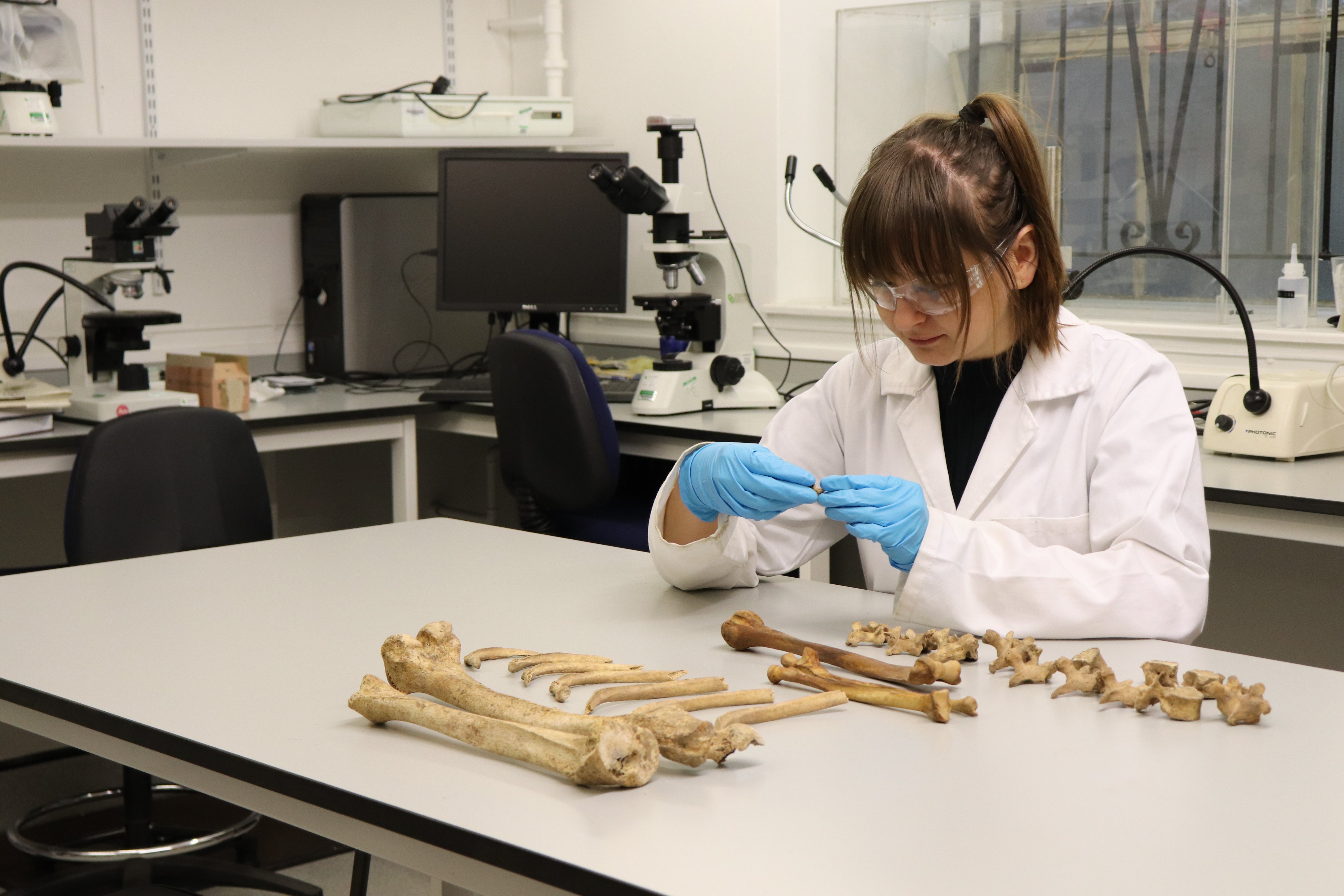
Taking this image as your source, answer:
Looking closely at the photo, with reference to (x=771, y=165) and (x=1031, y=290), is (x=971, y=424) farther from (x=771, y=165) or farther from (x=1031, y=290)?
(x=771, y=165)

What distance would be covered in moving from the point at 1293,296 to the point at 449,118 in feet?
6.99

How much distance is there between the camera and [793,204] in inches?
137

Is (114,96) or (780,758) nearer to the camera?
(780,758)

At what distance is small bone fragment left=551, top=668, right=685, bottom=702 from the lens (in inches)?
44.3

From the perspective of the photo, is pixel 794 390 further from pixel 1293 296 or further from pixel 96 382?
pixel 96 382

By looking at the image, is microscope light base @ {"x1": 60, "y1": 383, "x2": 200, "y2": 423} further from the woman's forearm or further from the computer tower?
the woman's forearm

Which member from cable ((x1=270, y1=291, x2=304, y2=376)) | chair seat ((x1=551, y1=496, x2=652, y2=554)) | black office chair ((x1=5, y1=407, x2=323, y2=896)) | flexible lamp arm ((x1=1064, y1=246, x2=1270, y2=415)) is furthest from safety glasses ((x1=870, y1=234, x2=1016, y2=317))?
cable ((x1=270, y1=291, x2=304, y2=376))

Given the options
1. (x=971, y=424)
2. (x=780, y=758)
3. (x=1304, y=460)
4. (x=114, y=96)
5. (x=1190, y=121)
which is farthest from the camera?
(x=114, y=96)

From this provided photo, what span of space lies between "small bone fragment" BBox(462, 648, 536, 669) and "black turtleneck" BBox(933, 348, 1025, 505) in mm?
580

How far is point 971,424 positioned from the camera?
5.09ft

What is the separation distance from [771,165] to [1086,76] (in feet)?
2.77

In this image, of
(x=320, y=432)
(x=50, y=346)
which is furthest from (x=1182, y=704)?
(x=50, y=346)

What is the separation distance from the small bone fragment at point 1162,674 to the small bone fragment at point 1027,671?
0.27 ft

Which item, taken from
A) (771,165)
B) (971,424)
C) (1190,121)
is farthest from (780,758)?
(771,165)
